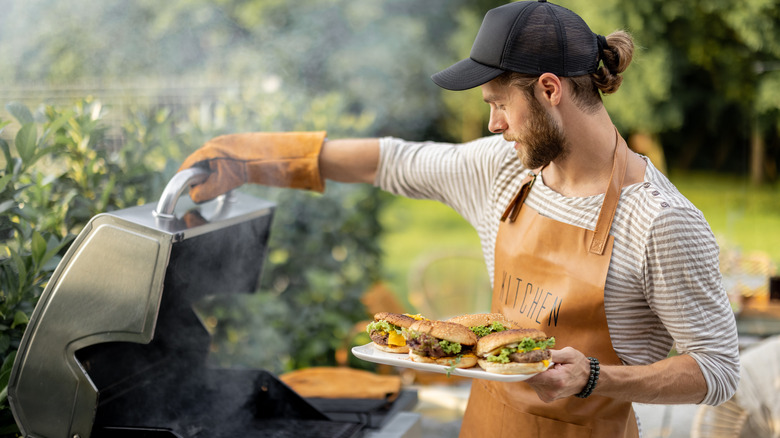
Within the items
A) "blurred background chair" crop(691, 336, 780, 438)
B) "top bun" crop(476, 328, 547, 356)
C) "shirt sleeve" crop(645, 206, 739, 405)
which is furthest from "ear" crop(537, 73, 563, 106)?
"blurred background chair" crop(691, 336, 780, 438)

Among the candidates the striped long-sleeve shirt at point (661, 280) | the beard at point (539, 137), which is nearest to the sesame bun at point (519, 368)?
the striped long-sleeve shirt at point (661, 280)

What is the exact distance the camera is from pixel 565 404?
1.78m

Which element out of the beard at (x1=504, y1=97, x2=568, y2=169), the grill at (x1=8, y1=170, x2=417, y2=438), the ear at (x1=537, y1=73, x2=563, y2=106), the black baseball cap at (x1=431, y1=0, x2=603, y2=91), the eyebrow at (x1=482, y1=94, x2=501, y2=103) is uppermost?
the black baseball cap at (x1=431, y1=0, x2=603, y2=91)

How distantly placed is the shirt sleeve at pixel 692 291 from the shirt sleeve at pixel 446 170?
2.04ft

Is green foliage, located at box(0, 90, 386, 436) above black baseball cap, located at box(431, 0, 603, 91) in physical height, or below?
below

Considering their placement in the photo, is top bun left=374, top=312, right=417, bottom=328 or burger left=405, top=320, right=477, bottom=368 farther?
top bun left=374, top=312, right=417, bottom=328

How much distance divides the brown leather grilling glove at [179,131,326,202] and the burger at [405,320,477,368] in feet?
2.41

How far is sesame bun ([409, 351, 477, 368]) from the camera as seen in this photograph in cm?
159

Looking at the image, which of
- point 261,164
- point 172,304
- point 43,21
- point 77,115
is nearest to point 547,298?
point 261,164

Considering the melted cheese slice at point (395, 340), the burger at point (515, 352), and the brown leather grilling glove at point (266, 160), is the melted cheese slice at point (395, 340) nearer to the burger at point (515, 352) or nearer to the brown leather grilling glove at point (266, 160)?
the burger at point (515, 352)

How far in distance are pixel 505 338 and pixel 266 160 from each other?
98 cm

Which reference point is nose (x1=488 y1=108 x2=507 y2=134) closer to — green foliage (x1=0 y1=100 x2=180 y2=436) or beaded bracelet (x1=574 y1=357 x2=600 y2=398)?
beaded bracelet (x1=574 y1=357 x2=600 y2=398)

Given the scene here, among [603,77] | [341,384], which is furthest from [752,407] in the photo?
[603,77]

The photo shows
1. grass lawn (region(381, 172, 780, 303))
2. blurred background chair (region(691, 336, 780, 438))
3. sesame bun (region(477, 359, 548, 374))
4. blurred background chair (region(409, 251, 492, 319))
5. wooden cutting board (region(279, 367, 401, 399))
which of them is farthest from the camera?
grass lawn (region(381, 172, 780, 303))
